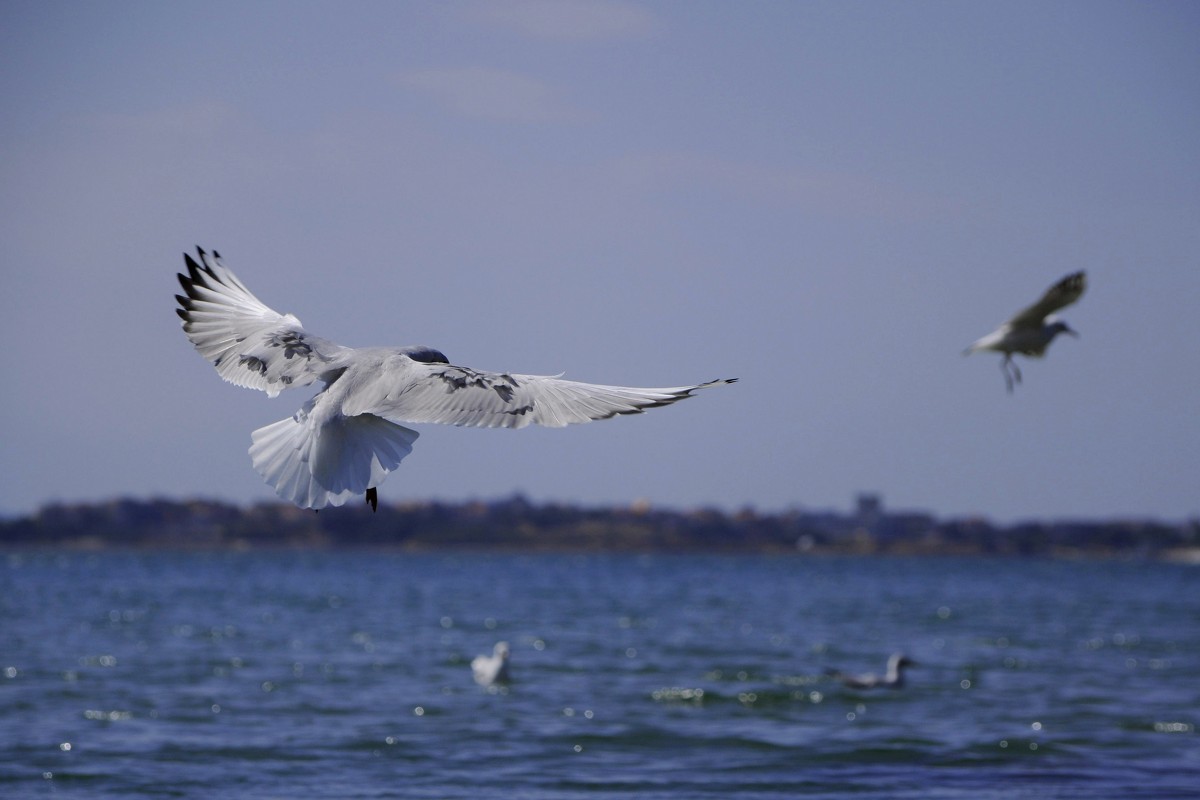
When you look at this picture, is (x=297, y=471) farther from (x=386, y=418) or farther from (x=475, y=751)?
(x=475, y=751)

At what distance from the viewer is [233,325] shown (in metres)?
7.64

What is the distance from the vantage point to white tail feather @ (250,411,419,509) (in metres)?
6.09

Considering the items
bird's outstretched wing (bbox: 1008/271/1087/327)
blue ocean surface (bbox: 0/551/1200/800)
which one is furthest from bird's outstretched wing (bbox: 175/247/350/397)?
bird's outstretched wing (bbox: 1008/271/1087/327)

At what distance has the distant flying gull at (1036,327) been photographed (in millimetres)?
10461

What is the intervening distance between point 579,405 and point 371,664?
17.0m

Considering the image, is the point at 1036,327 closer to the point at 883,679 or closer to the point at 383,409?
the point at 383,409

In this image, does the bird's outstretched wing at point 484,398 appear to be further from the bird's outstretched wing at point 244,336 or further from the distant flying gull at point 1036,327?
the distant flying gull at point 1036,327

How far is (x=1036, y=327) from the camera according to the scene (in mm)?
10836

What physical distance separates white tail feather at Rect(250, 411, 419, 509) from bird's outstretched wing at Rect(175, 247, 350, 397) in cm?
41

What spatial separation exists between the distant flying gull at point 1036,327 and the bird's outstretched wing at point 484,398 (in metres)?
5.12

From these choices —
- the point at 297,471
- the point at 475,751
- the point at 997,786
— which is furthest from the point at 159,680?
the point at 297,471

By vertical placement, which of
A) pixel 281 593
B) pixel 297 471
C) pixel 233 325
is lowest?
pixel 281 593

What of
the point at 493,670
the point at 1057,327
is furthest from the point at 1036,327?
the point at 493,670

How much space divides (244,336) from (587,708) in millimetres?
10508
